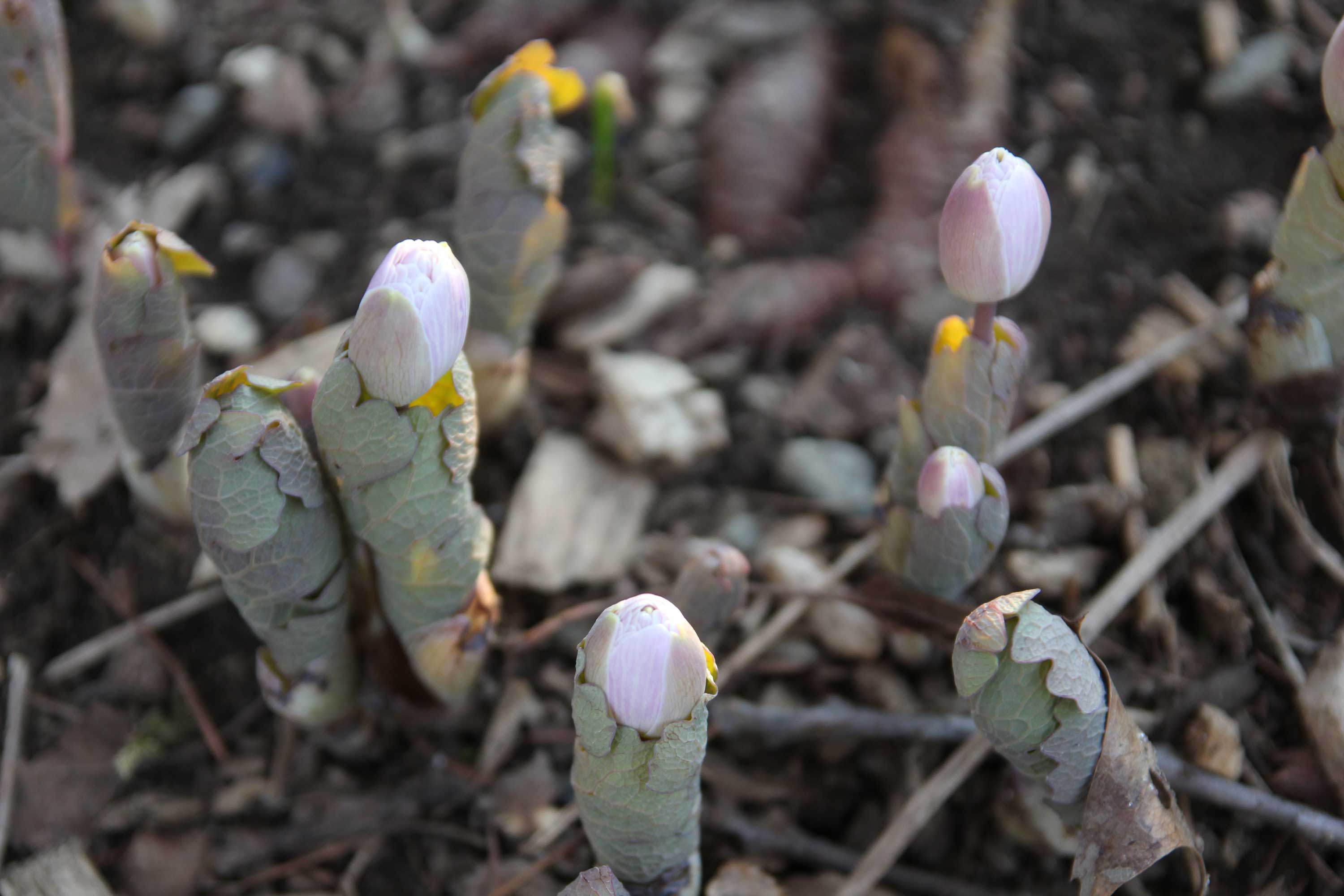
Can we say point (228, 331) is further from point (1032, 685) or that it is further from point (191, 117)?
point (1032, 685)

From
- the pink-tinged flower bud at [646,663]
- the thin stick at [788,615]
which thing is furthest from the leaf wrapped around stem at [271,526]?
the thin stick at [788,615]

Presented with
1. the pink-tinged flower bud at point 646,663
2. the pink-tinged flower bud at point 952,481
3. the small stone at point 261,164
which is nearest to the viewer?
the pink-tinged flower bud at point 646,663

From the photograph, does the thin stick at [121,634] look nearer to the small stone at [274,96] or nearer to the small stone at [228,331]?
the small stone at [228,331]

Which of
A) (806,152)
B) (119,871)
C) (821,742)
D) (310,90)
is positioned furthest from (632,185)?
(119,871)

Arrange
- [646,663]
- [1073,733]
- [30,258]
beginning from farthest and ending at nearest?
1. [30,258]
2. [1073,733]
3. [646,663]

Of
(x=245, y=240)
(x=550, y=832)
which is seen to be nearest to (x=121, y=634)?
(x=550, y=832)

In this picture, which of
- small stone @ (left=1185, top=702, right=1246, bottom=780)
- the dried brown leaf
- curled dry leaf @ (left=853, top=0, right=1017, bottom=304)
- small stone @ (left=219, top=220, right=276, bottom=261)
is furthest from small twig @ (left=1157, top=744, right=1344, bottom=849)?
small stone @ (left=219, top=220, right=276, bottom=261)
